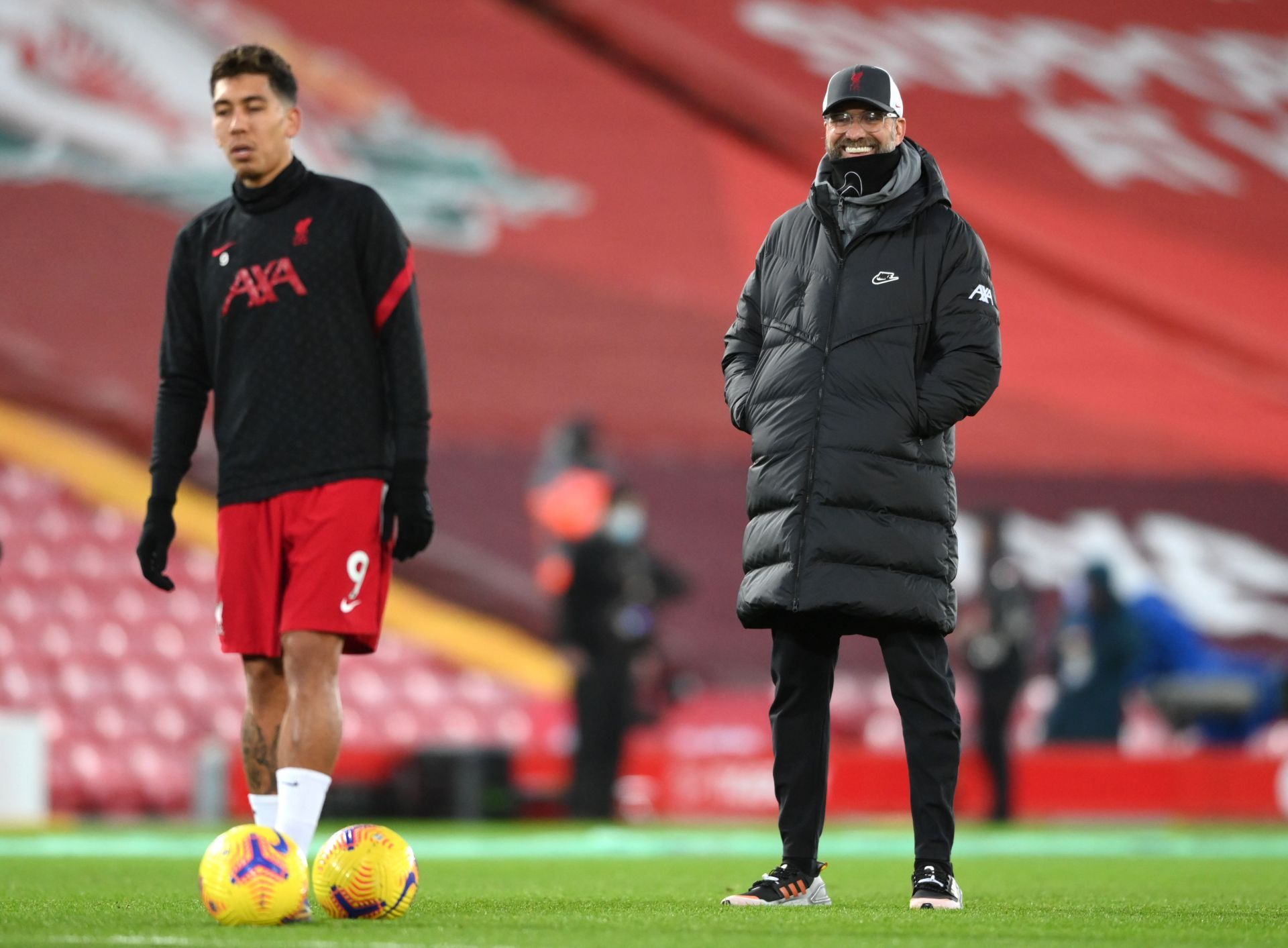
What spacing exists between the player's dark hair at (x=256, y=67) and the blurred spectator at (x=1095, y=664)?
906 cm

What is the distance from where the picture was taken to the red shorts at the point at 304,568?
14.2 feet

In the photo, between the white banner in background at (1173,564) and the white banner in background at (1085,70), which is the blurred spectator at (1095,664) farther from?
the white banner in background at (1085,70)

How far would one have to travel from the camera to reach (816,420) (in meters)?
4.59

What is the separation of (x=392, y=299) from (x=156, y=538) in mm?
875

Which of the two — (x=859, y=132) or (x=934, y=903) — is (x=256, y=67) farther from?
(x=934, y=903)

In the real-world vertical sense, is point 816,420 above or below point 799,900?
above

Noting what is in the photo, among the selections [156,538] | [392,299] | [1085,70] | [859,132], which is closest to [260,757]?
[156,538]

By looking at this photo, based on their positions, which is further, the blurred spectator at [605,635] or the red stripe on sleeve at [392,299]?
the blurred spectator at [605,635]

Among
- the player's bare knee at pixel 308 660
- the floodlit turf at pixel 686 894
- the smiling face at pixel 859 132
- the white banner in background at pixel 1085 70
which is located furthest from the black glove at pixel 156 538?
the white banner in background at pixel 1085 70

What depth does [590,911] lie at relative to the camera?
4570 mm

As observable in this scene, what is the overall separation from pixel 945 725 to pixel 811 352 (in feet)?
3.23

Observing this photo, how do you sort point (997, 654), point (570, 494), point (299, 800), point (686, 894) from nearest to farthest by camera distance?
point (299, 800), point (686, 894), point (997, 654), point (570, 494)

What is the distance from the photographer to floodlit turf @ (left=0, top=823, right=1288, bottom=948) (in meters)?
3.81

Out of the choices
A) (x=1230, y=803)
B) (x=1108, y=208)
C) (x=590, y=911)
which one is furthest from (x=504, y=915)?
(x=1108, y=208)
